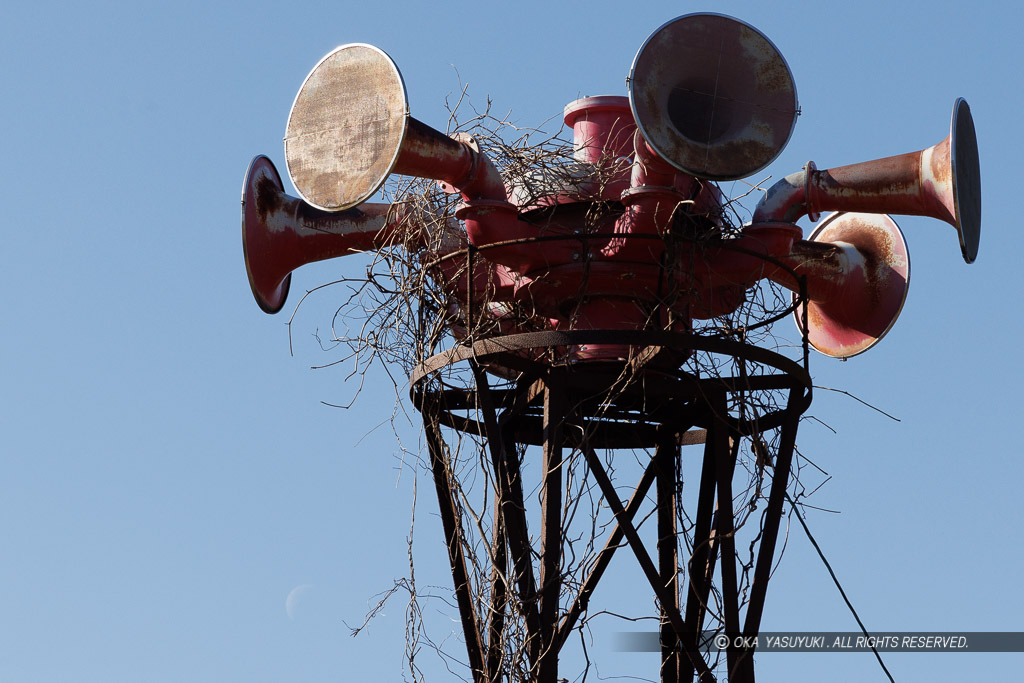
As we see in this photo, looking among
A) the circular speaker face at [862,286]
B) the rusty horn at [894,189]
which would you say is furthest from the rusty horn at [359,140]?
the circular speaker face at [862,286]

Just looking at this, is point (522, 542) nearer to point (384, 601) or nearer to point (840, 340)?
point (384, 601)

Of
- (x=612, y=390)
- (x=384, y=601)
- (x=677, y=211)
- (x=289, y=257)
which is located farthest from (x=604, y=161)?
(x=384, y=601)

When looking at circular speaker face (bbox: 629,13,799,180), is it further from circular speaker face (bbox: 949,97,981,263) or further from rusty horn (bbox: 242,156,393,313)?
rusty horn (bbox: 242,156,393,313)

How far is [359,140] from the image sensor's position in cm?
845

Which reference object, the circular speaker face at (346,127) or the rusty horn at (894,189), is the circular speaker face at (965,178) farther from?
the circular speaker face at (346,127)

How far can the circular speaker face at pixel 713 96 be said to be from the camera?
8.27m

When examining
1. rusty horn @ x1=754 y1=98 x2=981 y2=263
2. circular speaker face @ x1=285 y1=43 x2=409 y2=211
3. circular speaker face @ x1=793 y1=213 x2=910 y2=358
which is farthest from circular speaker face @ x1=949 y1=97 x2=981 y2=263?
circular speaker face @ x1=285 y1=43 x2=409 y2=211

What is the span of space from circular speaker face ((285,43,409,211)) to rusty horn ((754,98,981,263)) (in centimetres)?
219

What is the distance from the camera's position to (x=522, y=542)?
8.87 metres

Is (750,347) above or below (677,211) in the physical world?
below

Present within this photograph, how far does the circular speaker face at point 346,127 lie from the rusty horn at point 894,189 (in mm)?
2192

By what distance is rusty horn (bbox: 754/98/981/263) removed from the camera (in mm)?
9070

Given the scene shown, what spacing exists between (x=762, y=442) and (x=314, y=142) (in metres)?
2.97

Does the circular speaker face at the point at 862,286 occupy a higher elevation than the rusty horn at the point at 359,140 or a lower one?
higher
